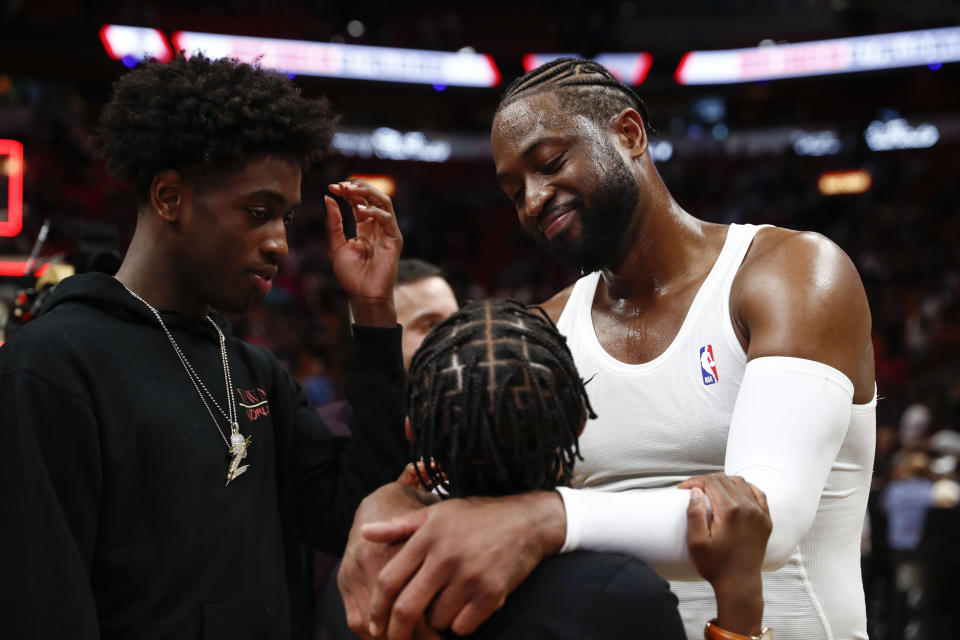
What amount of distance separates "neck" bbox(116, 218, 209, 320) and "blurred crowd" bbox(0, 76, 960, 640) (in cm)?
518

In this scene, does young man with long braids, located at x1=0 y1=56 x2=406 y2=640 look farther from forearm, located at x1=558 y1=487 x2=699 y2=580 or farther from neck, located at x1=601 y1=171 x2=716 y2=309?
forearm, located at x1=558 y1=487 x2=699 y2=580

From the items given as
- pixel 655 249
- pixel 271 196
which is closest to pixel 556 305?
pixel 655 249

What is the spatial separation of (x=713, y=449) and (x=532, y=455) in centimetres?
71

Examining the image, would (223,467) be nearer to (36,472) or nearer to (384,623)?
(36,472)

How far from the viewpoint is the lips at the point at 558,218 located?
7.16 ft

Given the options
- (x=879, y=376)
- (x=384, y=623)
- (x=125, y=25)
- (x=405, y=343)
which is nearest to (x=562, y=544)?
(x=384, y=623)

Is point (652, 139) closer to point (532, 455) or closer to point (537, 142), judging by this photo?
point (537, 142)

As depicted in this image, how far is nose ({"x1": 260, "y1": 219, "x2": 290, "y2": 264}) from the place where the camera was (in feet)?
6.88

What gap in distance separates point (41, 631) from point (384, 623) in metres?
0.70

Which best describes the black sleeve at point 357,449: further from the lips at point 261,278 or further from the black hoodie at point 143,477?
the lips at point 261,278

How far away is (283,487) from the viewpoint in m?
2.33

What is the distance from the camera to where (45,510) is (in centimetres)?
169

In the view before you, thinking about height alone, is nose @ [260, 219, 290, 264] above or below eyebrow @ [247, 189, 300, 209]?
below

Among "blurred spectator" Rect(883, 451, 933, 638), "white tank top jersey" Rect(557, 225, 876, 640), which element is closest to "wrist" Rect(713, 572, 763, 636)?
"white tank top jersey" Rect(557, 225, 876, 640)
